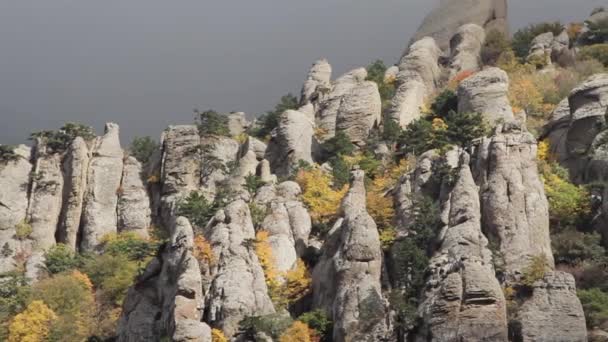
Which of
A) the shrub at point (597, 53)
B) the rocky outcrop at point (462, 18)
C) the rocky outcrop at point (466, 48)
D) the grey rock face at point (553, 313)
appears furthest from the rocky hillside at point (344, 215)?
the rocky outcrop at point (462, 18)

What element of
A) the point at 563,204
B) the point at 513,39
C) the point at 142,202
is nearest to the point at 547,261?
the point at 563,204

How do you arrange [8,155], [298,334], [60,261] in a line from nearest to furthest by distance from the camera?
[298,334], [60,261], [8,155]

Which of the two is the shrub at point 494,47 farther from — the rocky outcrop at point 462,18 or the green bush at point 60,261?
the green bush at point 60,261

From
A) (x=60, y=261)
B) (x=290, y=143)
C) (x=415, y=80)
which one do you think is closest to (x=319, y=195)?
(x=290, y=143)

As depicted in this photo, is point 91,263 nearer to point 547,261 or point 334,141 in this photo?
point 334,141

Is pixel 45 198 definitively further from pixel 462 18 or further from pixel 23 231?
pixel 462 18

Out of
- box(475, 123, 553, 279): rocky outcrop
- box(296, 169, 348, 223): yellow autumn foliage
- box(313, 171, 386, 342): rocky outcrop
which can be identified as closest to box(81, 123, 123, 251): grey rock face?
box(296, 169, 348, 223): yellow autumn foliage
